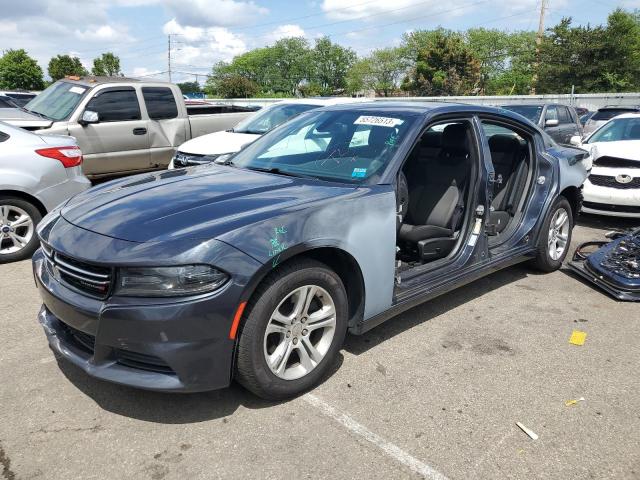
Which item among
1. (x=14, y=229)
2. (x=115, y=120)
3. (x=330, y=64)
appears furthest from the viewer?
(x=330, y=64)

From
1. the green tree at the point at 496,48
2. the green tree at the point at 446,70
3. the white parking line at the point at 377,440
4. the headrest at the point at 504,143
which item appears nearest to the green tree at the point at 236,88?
the green tree at the point at 446,70

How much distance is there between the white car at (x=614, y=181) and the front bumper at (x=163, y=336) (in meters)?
6.06

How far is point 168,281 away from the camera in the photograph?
241cm

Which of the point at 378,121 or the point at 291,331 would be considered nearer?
the point at 291,331

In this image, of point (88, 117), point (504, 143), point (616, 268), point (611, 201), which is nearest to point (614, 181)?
point (611, 201)

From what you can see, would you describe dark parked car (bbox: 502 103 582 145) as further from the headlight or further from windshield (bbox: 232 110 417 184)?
the headlight

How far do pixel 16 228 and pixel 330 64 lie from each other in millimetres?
111227

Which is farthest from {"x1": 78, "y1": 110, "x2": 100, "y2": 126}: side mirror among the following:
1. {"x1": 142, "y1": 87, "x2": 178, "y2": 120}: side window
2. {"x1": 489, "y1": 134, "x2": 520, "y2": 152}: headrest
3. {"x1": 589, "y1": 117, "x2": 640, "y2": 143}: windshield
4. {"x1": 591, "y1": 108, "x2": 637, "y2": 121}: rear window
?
{"x1": 591, "y1": 108, "x2": 637, "y2": 121}: rear window

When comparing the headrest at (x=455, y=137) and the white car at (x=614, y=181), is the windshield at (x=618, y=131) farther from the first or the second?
the headrest at (x=455, y=137)

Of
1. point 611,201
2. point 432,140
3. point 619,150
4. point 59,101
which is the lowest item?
point 611,201

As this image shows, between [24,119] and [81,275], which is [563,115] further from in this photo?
[81,275]

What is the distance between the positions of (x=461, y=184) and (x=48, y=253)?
2.97 meters

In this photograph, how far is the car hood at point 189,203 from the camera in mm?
2592

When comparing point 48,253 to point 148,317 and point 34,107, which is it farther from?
point 34,107
